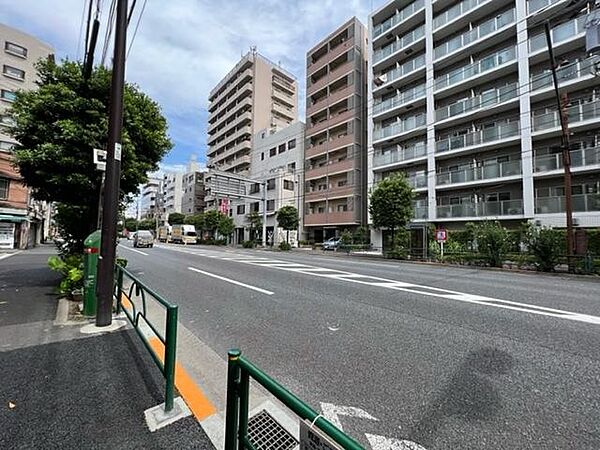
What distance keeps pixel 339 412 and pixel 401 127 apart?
2899 cm

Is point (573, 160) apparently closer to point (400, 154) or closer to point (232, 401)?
point (400, 154)

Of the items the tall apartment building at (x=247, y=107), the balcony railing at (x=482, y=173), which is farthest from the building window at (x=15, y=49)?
the balcony railing at (x=482, y=173)

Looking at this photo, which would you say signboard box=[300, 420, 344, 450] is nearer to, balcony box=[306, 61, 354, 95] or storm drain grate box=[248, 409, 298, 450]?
storm drain grate box=[248, 409, 298, 450]

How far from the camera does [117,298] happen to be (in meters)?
5.24

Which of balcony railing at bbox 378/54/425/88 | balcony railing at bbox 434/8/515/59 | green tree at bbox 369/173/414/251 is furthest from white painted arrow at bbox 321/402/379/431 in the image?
balcony railing at bbox 378/54/425/88

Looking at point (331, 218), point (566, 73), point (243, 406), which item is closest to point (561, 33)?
point (566, 73)

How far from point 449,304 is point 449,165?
865 inches

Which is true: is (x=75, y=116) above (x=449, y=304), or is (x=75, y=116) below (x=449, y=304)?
above

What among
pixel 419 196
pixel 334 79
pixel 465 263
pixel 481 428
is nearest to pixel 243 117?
pixel 334 79

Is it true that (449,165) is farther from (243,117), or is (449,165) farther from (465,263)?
(243,117)

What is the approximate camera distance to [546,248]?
45.6 feet

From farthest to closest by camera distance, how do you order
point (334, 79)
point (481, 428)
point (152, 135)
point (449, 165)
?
point (334, 79)
point (449, 165)
point (152, 135)
point (481, 428)

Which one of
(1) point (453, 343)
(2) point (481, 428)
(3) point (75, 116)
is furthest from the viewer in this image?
(3) point (75, 116)

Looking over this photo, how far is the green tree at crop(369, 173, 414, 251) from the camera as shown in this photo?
2136 cm
